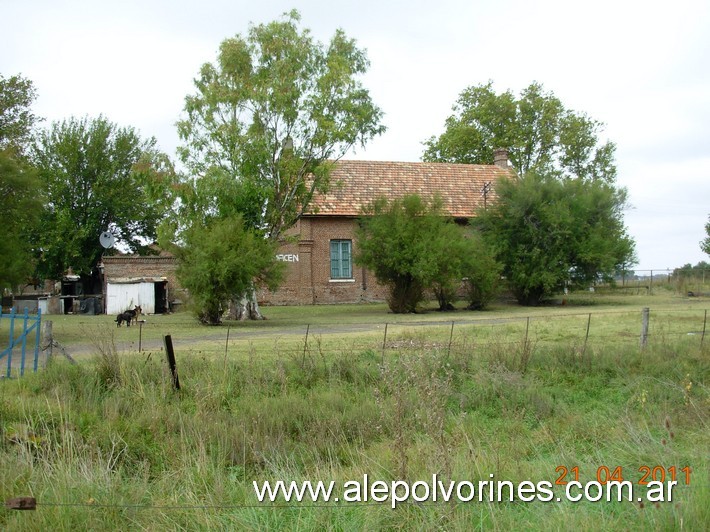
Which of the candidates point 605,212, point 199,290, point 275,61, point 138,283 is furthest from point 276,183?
point 605,212

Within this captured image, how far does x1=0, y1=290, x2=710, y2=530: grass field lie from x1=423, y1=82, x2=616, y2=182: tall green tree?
37094 mm

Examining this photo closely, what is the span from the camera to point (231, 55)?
27.5 metres

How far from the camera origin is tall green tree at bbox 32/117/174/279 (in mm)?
42844

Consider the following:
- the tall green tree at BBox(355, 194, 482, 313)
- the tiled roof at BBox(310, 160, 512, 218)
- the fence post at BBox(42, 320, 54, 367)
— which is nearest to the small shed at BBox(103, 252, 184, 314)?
the tiled roof at BBox(310, 160, 512, 218)

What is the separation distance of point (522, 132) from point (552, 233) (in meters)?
22.2

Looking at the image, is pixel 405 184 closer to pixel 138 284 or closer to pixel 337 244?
pixel 337 244

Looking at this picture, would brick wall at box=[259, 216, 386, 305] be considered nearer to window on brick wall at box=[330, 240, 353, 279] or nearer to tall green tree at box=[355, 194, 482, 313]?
window on brick wall at box=[330, 240, 353, 279]

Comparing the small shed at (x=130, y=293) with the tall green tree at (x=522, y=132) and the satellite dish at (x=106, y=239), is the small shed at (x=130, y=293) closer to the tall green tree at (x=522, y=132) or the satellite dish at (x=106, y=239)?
the satellite dish at (x=106, y=239)

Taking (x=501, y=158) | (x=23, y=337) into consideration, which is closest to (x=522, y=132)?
(x=501, y=158)

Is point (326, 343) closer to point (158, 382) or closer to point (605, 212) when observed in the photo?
point (158, 382)

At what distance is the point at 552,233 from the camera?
109ft

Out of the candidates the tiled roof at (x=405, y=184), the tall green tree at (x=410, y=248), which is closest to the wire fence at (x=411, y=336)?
the tall green tree at (x=410, y=248)

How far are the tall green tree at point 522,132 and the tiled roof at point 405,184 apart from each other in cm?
1141

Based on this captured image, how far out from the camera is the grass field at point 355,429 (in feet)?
18.3
